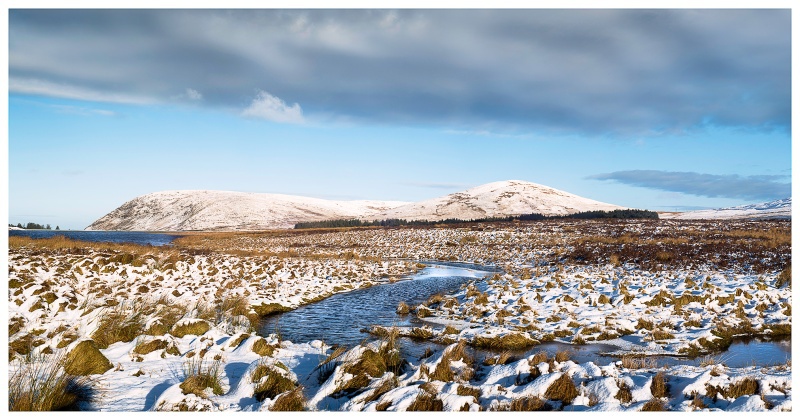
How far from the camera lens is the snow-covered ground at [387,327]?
745 cm

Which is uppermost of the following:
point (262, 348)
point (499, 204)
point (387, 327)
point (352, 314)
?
point (499, 204)

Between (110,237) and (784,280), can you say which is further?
(110,237)

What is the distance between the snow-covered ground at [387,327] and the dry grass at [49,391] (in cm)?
→ 27

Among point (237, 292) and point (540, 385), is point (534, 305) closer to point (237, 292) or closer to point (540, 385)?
point (540, 385)

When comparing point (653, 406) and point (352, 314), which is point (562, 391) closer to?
point (653, 406)

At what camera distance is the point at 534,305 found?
59.0 ft

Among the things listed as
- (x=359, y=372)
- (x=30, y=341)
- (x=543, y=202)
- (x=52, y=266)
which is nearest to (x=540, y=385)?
(x=359, y=372)

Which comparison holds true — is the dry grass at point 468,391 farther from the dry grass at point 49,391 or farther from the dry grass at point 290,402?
the dry grass at point 49,391

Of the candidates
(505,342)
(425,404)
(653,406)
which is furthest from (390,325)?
(653,406)

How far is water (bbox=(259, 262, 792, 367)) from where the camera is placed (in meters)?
11.4

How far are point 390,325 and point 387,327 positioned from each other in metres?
0.74

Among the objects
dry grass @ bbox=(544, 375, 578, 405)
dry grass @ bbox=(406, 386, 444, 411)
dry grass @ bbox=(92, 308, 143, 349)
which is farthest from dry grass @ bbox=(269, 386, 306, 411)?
dry grass @ bbox=(92, 308, 143, 349)

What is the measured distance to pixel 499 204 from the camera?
164000 mm

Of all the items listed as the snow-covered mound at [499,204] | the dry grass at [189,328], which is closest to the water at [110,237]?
the dry grass at [189,328]
